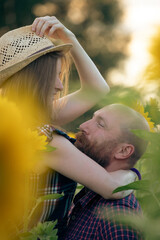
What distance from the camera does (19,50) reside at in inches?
43.1

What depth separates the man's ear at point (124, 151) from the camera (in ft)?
3.84

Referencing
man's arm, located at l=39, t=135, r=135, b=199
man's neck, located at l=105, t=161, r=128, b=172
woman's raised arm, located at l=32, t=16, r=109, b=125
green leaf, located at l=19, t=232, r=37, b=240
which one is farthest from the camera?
woman's raised arm, located at l=32, t=16, r=109, b=125

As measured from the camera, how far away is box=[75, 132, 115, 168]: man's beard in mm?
1167

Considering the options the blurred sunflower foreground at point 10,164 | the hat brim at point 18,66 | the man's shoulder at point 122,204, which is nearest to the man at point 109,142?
the man's shoulder at point 122,204

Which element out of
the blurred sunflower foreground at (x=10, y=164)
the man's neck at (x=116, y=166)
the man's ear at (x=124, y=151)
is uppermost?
the blurred sunflower foreground at (x=10, y=164)

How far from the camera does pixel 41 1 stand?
746 centimetres

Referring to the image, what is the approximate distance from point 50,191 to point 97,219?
0.57ft

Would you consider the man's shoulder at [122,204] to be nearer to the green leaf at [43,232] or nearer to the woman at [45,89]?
the woman at [45,89]

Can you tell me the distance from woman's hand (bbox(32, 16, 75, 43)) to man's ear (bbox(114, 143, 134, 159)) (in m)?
0.44

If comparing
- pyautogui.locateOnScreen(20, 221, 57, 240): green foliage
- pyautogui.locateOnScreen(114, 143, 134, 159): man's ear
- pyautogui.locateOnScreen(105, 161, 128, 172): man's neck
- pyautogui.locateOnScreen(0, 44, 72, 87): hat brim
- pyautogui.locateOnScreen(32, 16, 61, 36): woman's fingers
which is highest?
pyautogui.locateOnScreen(32, 16, 61, 36): woman's fingers

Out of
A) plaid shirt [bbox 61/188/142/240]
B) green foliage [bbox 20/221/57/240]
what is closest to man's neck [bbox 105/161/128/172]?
plaid shirt [bbox 61/188/142/240]

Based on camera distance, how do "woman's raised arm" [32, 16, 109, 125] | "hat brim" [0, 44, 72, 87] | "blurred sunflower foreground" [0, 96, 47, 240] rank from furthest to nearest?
"woman's raised arm" [32, 16, 109, 125]
"hat brim" [0, 44, 72, 87]
"blurred sunflower foreground" [0, 96, 47, 240]

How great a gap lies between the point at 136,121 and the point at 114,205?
0.30 metres

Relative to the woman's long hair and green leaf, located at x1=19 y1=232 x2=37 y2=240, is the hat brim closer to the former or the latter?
the woman's long hair
